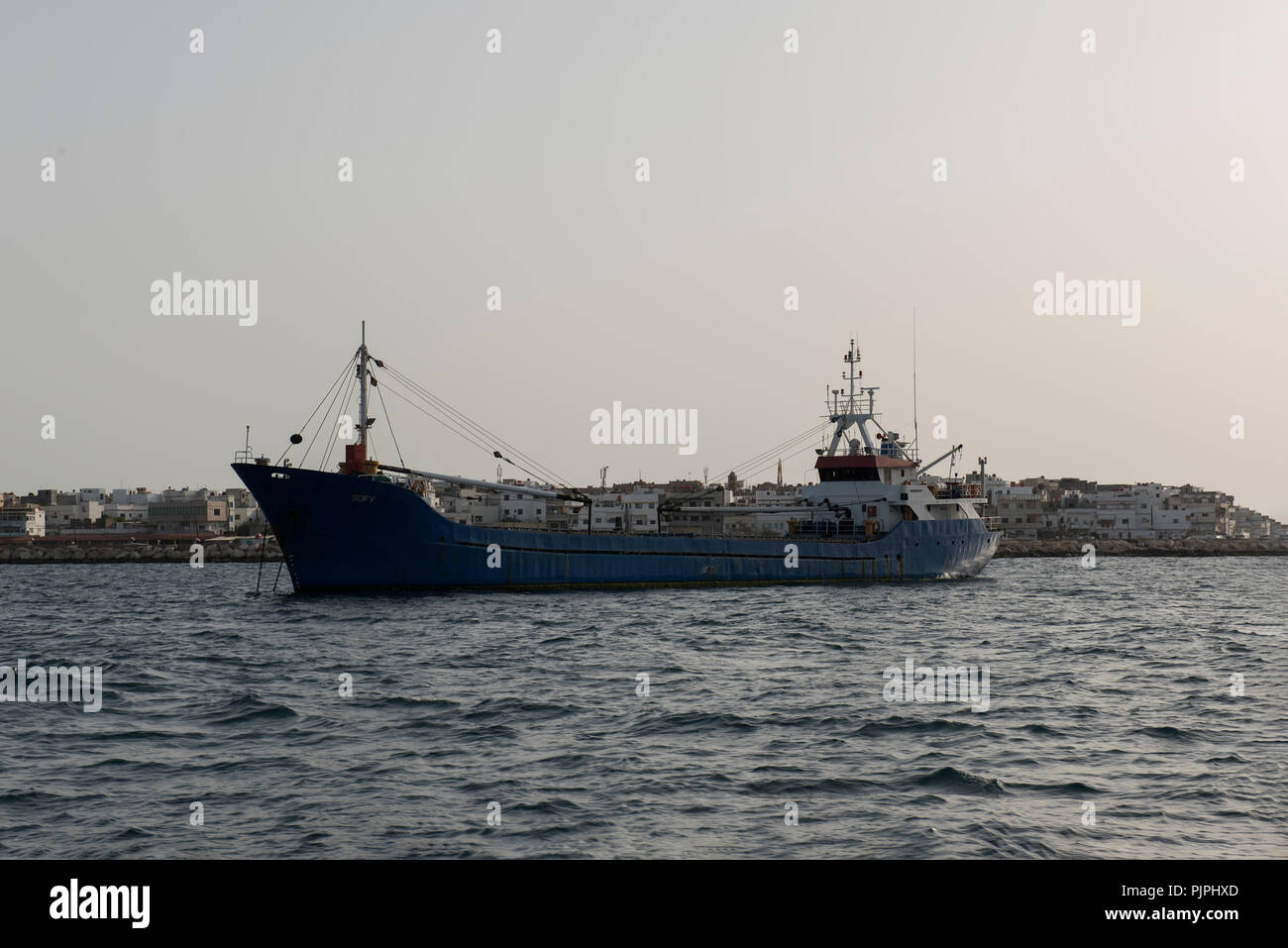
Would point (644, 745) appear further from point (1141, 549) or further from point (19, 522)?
point (19, 522)

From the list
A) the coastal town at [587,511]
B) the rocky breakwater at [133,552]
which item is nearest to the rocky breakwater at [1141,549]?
the coastal town at [587,511]

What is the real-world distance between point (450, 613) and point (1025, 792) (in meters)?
27.8

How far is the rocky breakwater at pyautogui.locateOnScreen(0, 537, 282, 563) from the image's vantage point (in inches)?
4761

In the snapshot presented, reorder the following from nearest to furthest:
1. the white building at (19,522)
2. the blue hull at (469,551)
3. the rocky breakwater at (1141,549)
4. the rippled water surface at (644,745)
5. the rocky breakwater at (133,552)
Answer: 1. the rippled water surface at (644,745)
2. the blue hull at (469,551)
3. the rocky breakwater at (133,552)
4. the rocky breakwater at (1141,549)
5. the white building at (19,522)

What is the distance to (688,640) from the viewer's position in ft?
101

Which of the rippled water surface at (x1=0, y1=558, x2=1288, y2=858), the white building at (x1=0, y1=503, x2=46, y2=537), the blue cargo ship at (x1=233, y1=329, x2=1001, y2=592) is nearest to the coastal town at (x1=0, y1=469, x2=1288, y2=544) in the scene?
the white building at (x1=0, y1=503, x2=46, y2=537)

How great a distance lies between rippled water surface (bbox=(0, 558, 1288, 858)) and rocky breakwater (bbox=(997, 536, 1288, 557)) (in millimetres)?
104429

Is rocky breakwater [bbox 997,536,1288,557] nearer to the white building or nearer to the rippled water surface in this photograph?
the rippled water surface

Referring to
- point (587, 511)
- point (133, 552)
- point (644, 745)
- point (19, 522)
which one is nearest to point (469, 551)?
point (644, 745)

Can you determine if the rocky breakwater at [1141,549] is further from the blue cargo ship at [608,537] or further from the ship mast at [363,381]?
the ship mast at [363,381]

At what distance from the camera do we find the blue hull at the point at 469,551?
45500 millimetres

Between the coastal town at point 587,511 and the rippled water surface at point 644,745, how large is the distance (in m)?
105
